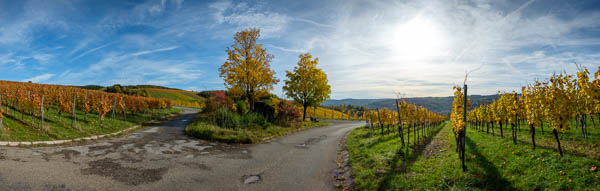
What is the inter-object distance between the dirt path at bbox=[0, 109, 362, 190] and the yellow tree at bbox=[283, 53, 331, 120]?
19007 mm

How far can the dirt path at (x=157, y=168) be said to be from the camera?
261 inches

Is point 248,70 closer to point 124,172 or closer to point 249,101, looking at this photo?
point 249,101

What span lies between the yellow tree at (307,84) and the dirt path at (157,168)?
19007mm

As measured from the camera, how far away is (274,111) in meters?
25.2

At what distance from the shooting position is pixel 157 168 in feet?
27.2

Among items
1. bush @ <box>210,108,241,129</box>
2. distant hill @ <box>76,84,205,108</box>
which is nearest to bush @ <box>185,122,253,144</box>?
bush @ <box>210,108,241,129</box>

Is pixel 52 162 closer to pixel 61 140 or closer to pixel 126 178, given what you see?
pixel 126 178

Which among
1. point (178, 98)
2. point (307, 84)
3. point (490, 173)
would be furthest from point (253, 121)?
point (178, 98)

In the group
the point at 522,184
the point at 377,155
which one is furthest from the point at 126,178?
the point at 522,184

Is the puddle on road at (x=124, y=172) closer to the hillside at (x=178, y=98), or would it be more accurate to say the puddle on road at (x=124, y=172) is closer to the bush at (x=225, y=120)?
the bush at (x=225, y=120)

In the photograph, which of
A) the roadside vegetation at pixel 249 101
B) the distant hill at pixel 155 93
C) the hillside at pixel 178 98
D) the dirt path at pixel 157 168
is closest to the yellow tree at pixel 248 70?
the roadside vegetation at pixel 249 101

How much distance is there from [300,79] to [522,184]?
26.3 metres

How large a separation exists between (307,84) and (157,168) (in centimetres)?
2339

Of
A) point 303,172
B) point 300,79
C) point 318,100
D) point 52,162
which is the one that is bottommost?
point 303,172
